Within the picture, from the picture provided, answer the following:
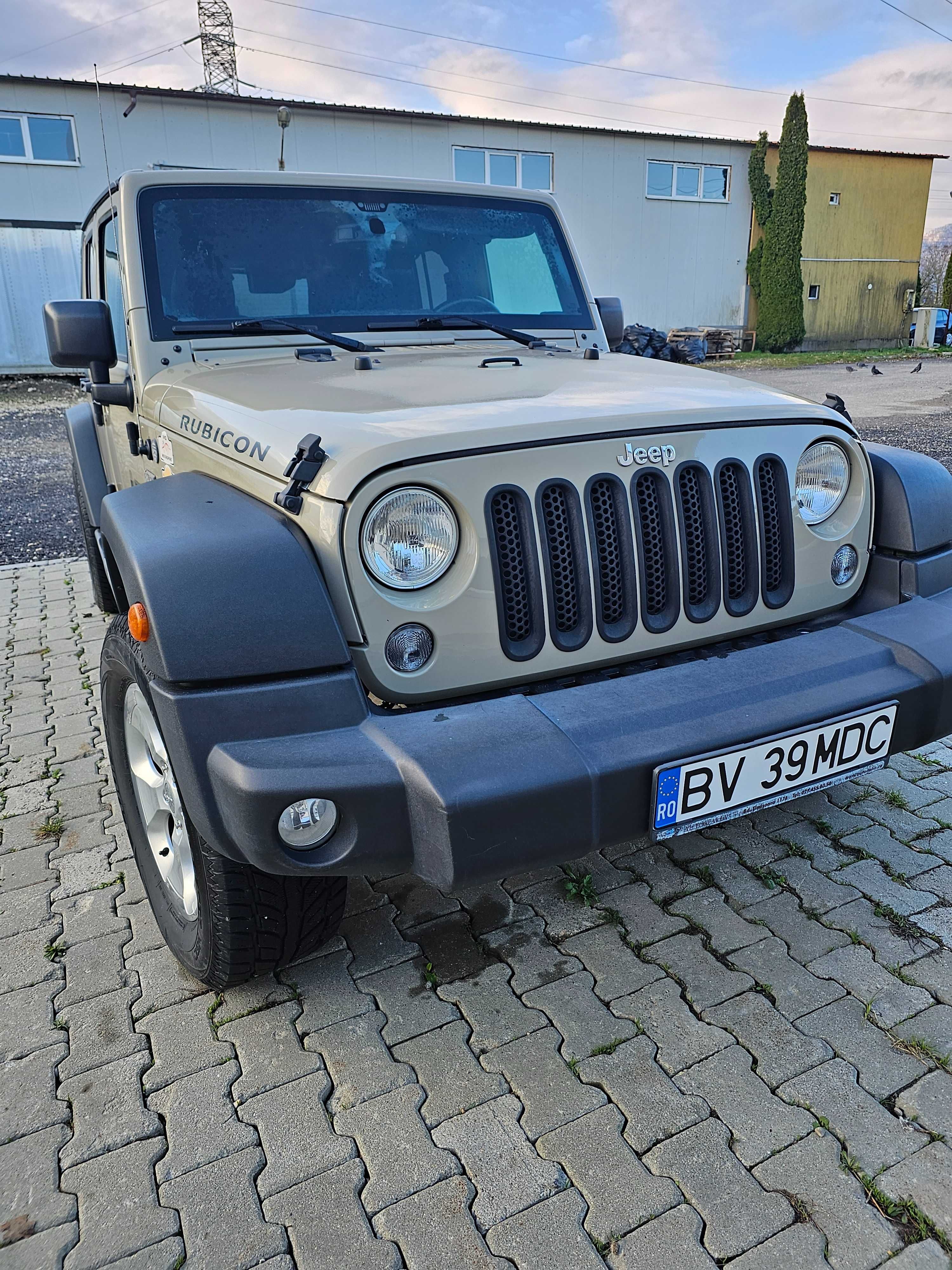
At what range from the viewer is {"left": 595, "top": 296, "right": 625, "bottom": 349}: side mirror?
151 inches

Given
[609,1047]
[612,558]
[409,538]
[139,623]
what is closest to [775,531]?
[612,558]

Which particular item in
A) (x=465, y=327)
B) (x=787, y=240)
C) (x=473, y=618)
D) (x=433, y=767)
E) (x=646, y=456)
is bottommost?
(x=433, y=767)

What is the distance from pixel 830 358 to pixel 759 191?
493 cm

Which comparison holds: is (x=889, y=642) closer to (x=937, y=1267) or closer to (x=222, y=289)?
(x=937, y=1267)

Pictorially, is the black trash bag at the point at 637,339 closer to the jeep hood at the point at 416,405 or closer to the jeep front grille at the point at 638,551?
the jeep hood at the point at 416,405

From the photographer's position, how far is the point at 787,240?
25109 mm

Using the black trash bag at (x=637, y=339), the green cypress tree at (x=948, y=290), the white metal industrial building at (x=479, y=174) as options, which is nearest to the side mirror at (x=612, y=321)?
the white metal industrial building at (x=479, y=174)

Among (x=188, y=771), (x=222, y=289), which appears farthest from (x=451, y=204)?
(x=188, y=771)

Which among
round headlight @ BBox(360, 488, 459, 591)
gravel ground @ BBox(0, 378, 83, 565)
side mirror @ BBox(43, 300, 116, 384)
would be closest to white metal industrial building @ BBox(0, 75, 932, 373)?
gravel ground @ BBox(0, 378, 83, 565)

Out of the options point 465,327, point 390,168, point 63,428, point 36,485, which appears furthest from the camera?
point 390,168

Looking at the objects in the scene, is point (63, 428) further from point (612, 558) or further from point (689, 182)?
point (689, 182)

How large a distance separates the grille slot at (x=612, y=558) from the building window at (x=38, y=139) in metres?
20.1

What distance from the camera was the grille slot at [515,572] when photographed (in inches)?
79.7

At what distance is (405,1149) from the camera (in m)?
1.88
